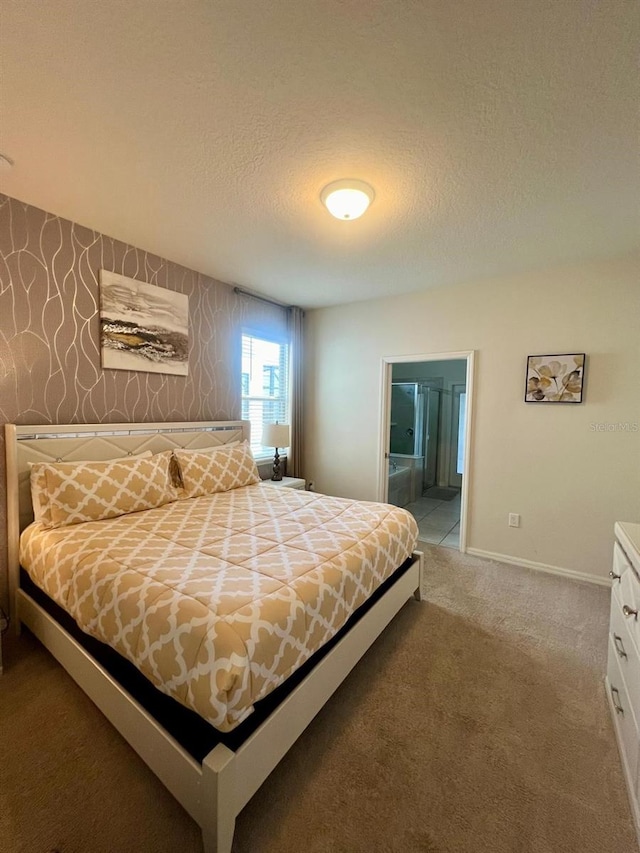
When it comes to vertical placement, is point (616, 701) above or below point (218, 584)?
below

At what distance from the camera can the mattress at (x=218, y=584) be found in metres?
1.11

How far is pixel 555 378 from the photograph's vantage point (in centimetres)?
295

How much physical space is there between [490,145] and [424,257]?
1224 mm

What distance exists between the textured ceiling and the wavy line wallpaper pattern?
7.2 inches

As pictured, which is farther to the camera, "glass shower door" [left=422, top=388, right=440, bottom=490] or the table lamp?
"glass shower door" [left=422, top=388, right=440, bottom=490]

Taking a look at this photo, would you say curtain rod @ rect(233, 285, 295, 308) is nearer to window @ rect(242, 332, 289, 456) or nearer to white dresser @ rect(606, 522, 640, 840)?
window @ rect(242, 332, 289, 456)

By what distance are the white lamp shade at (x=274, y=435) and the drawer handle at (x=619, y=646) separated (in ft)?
9.38

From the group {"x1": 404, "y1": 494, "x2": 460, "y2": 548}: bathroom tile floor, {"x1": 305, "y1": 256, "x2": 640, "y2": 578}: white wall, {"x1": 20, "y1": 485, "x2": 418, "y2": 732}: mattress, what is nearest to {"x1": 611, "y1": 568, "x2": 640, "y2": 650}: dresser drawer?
{"x1": 20, "y1": 485, "x2": 418, "y2": 732}: mattress

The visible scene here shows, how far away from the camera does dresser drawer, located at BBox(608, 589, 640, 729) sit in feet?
4.15

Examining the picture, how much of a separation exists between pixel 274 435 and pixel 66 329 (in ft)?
6.41

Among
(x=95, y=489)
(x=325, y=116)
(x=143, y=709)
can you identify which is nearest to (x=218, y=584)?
(x=143, y=709)

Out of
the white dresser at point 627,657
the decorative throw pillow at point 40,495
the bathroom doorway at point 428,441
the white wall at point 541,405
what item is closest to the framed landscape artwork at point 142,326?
the decorative throw pillow at point 40,495

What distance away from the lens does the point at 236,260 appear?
2.97 metres

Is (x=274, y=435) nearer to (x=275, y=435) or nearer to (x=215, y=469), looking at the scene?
(x=275, y=435)
